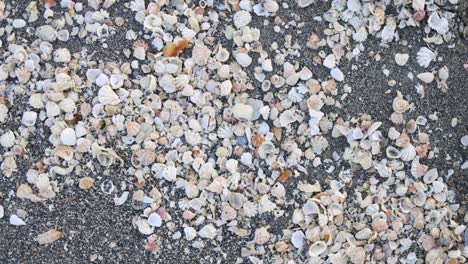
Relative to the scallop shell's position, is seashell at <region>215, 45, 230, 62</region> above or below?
above

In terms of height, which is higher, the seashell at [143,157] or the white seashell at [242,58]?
the white seashell at [242,58]

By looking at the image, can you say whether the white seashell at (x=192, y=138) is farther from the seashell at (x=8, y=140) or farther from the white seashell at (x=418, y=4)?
the white seashell at (x=418, y=4)

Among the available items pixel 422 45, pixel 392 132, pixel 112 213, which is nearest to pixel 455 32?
pixel 422 45

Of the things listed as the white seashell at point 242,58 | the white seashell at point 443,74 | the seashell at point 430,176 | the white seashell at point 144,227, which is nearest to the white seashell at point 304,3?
the white seashell at point 242,58

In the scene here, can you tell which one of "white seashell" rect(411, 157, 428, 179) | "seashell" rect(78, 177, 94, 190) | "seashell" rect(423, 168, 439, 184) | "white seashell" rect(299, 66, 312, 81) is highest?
"white seashell" rect(299, 66, 312, 81)

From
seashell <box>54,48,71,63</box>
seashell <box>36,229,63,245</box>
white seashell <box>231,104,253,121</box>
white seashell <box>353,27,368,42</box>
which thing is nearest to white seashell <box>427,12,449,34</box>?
white seashell <box>353,27,368,42</box>

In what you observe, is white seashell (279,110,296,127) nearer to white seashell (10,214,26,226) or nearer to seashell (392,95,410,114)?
seashell (392,95,410,114)
